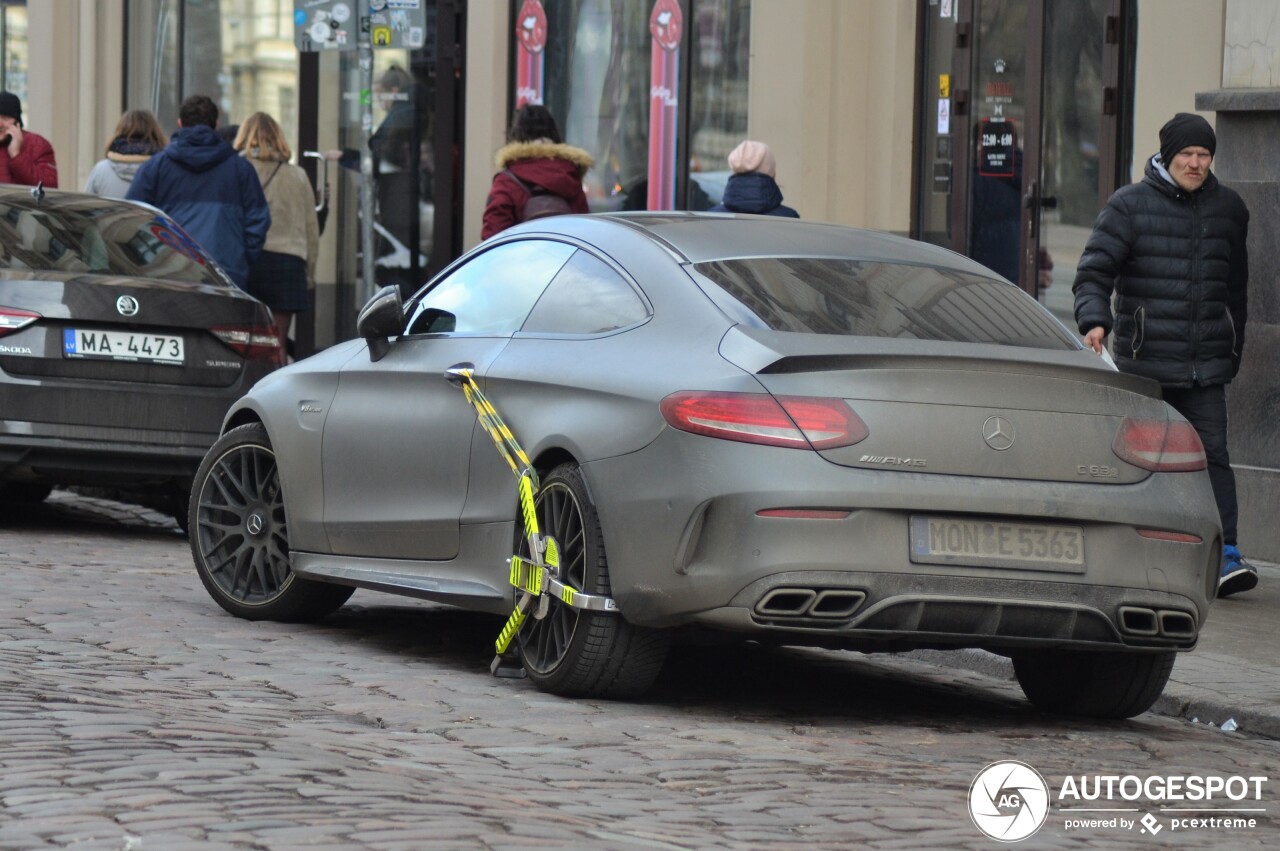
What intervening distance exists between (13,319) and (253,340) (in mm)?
1165

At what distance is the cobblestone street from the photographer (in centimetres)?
490

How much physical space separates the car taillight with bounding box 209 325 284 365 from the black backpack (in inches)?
56.0

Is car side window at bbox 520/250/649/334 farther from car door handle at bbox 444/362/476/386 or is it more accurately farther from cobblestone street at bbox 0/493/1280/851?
cobblestone street at bbox 0/493/1280/851

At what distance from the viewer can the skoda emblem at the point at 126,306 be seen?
10992 mm

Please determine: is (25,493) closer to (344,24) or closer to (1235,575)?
(344,24)

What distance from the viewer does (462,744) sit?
20.1 feet

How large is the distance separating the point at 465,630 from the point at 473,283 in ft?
4.79

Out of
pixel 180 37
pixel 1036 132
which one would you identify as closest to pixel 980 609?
pixel 1036 132

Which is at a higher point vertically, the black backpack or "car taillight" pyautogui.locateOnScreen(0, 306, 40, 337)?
the black backpack

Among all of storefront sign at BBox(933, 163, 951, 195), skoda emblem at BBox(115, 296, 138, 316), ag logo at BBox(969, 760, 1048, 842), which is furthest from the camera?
storefront sign at BBox(933, 163, 951, 195)

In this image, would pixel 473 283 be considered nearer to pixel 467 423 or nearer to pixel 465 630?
pixel 467 423

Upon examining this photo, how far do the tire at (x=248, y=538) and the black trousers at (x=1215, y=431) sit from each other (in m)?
3.98

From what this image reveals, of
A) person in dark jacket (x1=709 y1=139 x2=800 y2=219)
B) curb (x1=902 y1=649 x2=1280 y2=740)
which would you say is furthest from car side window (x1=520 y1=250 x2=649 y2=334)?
person in dark jacket (x1=709 y1=139 x2=800 y2=219)

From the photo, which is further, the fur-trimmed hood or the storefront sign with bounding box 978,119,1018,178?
the storefront sign with bounding box 978,119,1018,178
